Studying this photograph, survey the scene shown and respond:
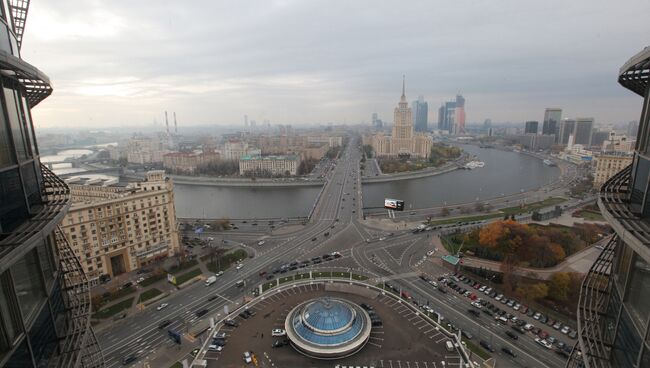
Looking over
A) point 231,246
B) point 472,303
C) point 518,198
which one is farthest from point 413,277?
point 518,198

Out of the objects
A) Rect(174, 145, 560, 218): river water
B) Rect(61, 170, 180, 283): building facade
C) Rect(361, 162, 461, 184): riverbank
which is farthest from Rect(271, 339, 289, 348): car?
Rect(361, 162, 461, 184): riverbank

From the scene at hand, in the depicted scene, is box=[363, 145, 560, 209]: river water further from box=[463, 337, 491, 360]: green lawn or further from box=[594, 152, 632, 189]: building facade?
box=[463, 337, 491, 360]: green lawn

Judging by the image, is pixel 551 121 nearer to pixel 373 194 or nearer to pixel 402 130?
pixel 402 130

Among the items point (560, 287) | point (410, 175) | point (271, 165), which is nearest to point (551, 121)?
point (410, 175)

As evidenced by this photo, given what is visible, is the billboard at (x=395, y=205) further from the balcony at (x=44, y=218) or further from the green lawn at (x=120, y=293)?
the balcony at (x=44, y=218)

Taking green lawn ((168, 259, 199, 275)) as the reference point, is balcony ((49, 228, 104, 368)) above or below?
above

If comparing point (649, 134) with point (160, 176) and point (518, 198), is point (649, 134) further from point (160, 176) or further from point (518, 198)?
point (518, 198)

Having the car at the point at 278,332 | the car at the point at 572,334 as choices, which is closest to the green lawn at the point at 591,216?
the car at the point at 572,334
